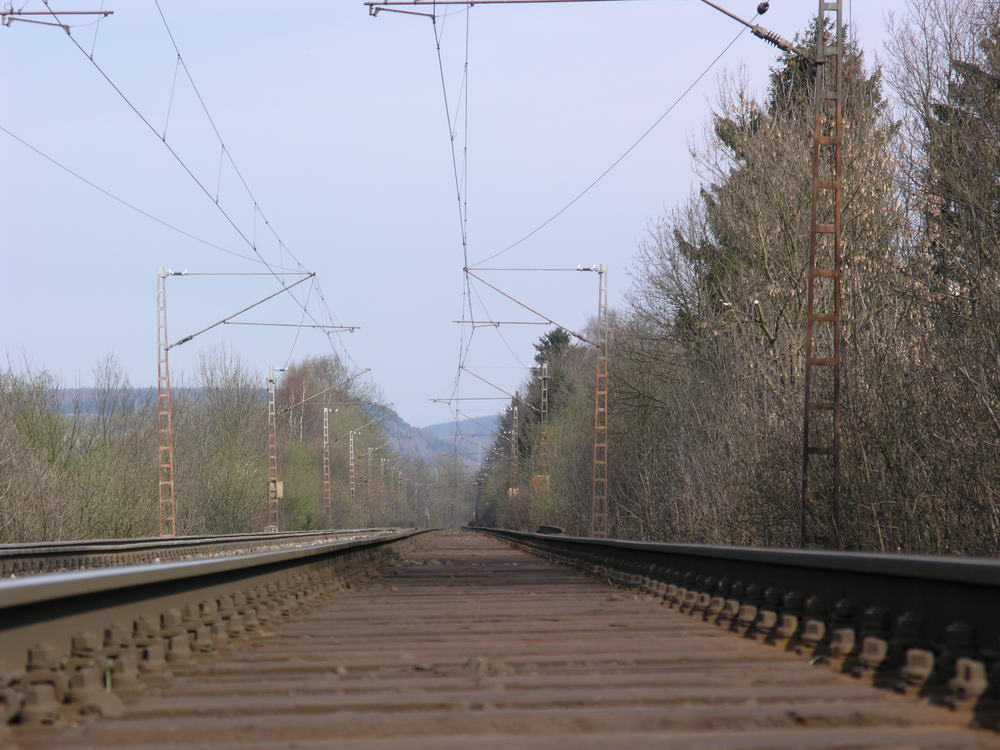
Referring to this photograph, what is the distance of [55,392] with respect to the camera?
39688mm

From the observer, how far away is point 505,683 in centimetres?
429

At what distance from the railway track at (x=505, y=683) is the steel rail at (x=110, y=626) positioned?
0.08ft

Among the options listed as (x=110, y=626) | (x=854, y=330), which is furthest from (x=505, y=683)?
(x=854, y=330)

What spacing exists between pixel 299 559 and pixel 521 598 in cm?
266

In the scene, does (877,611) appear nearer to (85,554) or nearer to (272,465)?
(85,554)

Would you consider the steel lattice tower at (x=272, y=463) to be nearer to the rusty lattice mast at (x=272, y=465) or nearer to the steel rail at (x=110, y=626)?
the rusty lattice mast at (x=272, y=465)

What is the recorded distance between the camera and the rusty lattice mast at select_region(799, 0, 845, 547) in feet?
47.5

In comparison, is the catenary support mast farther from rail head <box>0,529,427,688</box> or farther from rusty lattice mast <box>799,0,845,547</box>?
rail head <box>0,529,427,688</box>

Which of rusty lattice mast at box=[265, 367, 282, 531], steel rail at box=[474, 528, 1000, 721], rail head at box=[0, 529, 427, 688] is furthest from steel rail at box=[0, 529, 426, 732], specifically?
rusty lattice mast at box=[265, 367, 282, 531]

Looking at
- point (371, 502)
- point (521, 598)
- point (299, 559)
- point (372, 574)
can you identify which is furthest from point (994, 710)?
point (371, 502)

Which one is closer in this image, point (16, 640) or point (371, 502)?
point (16, 640)

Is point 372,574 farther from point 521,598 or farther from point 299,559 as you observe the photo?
point 521,598

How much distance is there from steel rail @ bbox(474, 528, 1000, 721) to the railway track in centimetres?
3

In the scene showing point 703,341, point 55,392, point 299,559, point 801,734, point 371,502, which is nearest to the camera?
point 801,734
